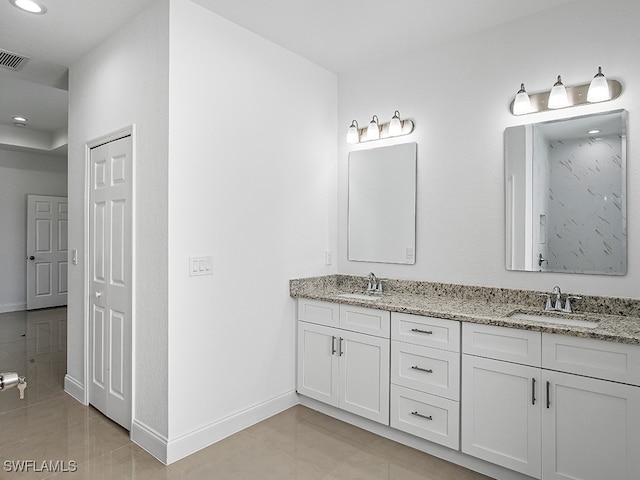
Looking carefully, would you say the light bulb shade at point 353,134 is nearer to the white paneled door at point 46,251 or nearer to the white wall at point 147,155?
the white wall at point 147,155

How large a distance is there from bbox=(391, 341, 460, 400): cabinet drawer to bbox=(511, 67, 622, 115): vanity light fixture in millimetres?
1625

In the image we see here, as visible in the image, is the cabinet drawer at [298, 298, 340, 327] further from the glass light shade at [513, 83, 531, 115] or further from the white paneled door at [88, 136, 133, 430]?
the glass light shade at [513, 83, 531, 115]

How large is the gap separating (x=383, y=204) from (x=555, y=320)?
60.4 inches

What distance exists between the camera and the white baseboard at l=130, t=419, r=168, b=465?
94.7 inches

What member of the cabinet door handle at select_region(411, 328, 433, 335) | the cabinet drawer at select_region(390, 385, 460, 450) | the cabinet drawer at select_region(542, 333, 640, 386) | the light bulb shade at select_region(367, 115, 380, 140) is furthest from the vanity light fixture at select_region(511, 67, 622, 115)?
the cabinet drawer at select_region(390, 385, 460, 450)

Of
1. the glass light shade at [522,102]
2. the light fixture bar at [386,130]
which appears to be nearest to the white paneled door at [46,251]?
the light fixture bar at [386,130]

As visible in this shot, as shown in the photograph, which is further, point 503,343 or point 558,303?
point 558,303

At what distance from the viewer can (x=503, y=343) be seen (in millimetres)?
2188

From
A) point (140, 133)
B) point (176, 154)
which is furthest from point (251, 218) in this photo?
point (140, 133)

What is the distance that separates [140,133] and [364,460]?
8.26 ft

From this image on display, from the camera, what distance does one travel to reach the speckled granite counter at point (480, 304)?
2.02 meters

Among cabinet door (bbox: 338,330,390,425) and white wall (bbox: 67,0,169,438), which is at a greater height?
white wall (bbox: 67,0,169,438)

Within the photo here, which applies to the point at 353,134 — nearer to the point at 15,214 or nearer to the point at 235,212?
the point at 235,212

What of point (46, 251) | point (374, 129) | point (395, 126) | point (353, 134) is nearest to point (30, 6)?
Result: point (353, 134)
